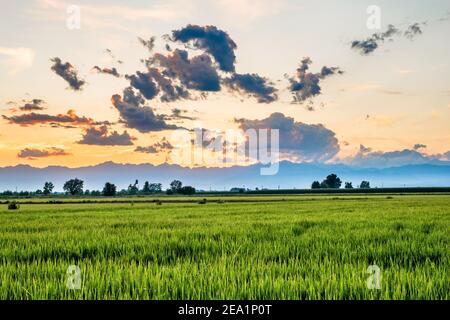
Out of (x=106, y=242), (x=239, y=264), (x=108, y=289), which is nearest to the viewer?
(x=108, y=289)

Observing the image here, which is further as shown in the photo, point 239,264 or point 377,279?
point 239,264

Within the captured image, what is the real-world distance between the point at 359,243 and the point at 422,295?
5171 millimetres

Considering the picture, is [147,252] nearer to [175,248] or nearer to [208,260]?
[175,248]

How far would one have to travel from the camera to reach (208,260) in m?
7.43

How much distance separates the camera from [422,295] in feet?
15.2

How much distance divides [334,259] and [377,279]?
237cm

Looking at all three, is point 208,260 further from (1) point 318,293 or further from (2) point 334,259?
(1) point 318,293

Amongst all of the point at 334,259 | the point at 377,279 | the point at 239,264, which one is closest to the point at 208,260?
the point at 239,264

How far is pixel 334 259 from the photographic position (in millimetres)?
7480

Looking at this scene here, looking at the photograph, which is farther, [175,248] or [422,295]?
[175,248]

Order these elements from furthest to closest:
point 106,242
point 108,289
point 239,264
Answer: point 106,242, point 239,264, point 108,289
